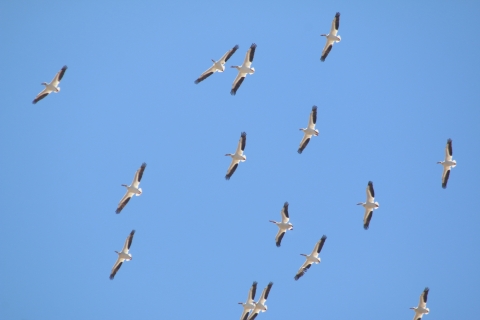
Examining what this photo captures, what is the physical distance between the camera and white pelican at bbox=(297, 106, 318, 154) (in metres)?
42.8

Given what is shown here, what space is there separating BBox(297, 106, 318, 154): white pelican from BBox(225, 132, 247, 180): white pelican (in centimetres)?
262

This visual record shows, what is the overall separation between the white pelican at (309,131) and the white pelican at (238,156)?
262 centimetres

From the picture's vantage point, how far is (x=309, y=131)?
43156 mm

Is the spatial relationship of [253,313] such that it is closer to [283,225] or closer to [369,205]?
[283,225]

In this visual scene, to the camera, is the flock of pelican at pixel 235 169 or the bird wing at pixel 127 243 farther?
the bird wing at pixel 127 243

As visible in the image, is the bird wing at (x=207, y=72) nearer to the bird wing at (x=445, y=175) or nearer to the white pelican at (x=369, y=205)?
the white pelican at (x=369, y=205)

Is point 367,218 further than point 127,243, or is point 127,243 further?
point 127,243

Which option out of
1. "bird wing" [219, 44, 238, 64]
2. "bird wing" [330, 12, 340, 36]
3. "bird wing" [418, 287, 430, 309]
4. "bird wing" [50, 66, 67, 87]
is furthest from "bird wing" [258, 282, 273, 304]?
"bird wing" [50, 66, 67, 87]

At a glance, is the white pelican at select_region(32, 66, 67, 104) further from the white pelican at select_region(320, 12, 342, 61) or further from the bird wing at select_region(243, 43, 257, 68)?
the white pelican at select_region(320, 12, 342, 61)

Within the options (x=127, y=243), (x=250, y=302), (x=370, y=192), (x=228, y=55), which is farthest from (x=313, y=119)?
(x=127, y=243)

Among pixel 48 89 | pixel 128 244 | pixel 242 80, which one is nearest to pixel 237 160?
pixel 242 80

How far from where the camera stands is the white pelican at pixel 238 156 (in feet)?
139

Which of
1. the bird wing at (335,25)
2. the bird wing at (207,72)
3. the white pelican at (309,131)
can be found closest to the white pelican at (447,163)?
the white pelican at (309,131)

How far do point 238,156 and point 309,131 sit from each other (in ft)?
11.1
